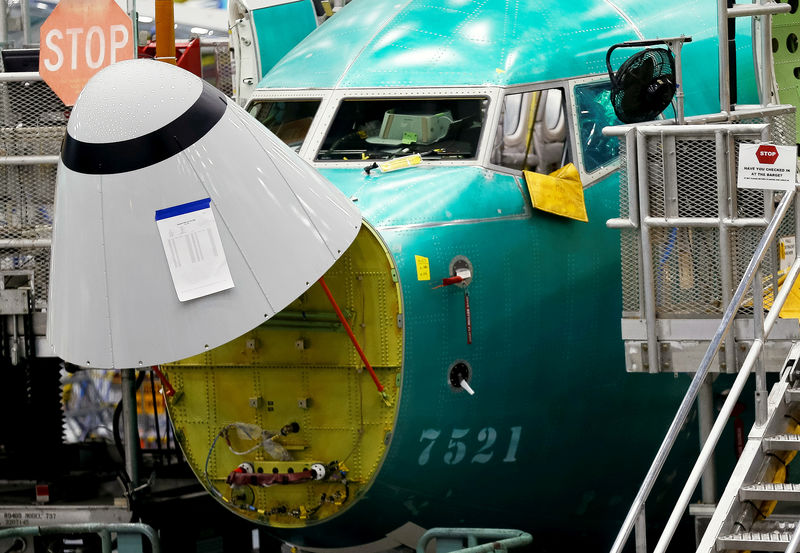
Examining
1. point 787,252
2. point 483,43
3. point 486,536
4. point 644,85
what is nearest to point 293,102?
point 483,43

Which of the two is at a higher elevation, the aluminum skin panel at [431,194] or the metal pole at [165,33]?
the metal pole at [165,33]

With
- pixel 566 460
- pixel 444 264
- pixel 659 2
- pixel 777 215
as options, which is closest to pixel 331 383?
pixel 444 264

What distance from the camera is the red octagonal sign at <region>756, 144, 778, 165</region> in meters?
11.8

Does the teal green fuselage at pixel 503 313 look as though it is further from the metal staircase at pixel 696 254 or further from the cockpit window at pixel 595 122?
the metal staircase at pixel 696 254

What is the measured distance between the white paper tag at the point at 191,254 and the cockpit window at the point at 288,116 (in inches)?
108

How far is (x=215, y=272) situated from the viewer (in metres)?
11.7

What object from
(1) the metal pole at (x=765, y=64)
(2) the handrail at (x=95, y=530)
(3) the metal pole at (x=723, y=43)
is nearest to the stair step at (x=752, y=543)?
(3) the metal pole at (x=723, y=43)

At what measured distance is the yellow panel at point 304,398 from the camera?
12812mm

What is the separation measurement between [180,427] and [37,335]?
2.94 meters

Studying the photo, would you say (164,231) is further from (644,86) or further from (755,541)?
(755,541)

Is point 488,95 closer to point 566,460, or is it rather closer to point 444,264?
point 444,264

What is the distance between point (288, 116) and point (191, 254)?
3363 millimetres

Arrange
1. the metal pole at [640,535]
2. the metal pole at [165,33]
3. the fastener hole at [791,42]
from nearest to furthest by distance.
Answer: the metal pole at [640,535] → the metal pole at [165,33] → the fastener hole at [791,42]

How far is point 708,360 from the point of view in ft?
36.4
